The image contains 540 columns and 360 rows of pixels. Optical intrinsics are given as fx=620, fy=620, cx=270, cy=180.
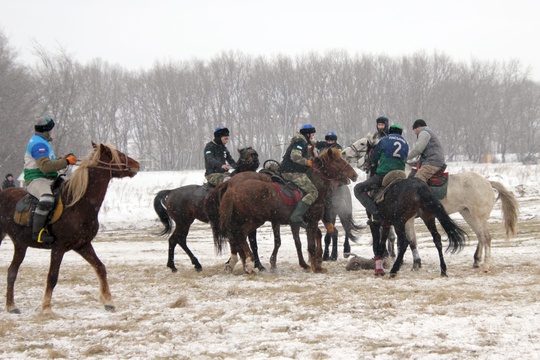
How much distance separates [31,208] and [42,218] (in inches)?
13.4

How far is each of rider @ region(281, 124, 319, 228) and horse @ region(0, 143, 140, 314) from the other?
3.35 m

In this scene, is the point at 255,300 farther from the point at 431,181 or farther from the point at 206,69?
the point at 206,69

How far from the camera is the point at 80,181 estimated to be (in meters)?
7.59

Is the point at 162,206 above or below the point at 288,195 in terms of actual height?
below

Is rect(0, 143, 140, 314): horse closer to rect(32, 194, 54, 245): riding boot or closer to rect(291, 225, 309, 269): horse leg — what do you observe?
rect(32, 194, 54, 245): riding boot

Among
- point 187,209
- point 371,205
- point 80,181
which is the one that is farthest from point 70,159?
point 371,205

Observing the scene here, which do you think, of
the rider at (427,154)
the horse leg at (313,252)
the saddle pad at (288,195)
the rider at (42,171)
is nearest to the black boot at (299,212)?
the saddle pad at (288,195)

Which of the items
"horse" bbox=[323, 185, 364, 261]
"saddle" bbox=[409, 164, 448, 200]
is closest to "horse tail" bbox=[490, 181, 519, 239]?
"saddle" bbox=[409, 164, 448, 200]

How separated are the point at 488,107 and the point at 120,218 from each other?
173 ft

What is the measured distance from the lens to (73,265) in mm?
12359

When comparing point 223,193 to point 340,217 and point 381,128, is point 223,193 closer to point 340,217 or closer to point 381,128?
point 340,217

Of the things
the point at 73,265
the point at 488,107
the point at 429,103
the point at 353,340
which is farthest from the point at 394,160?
the point at 488,107

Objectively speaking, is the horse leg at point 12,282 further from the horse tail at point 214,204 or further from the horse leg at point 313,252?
the horse leg at point 313,252

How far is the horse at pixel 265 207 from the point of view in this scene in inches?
403
